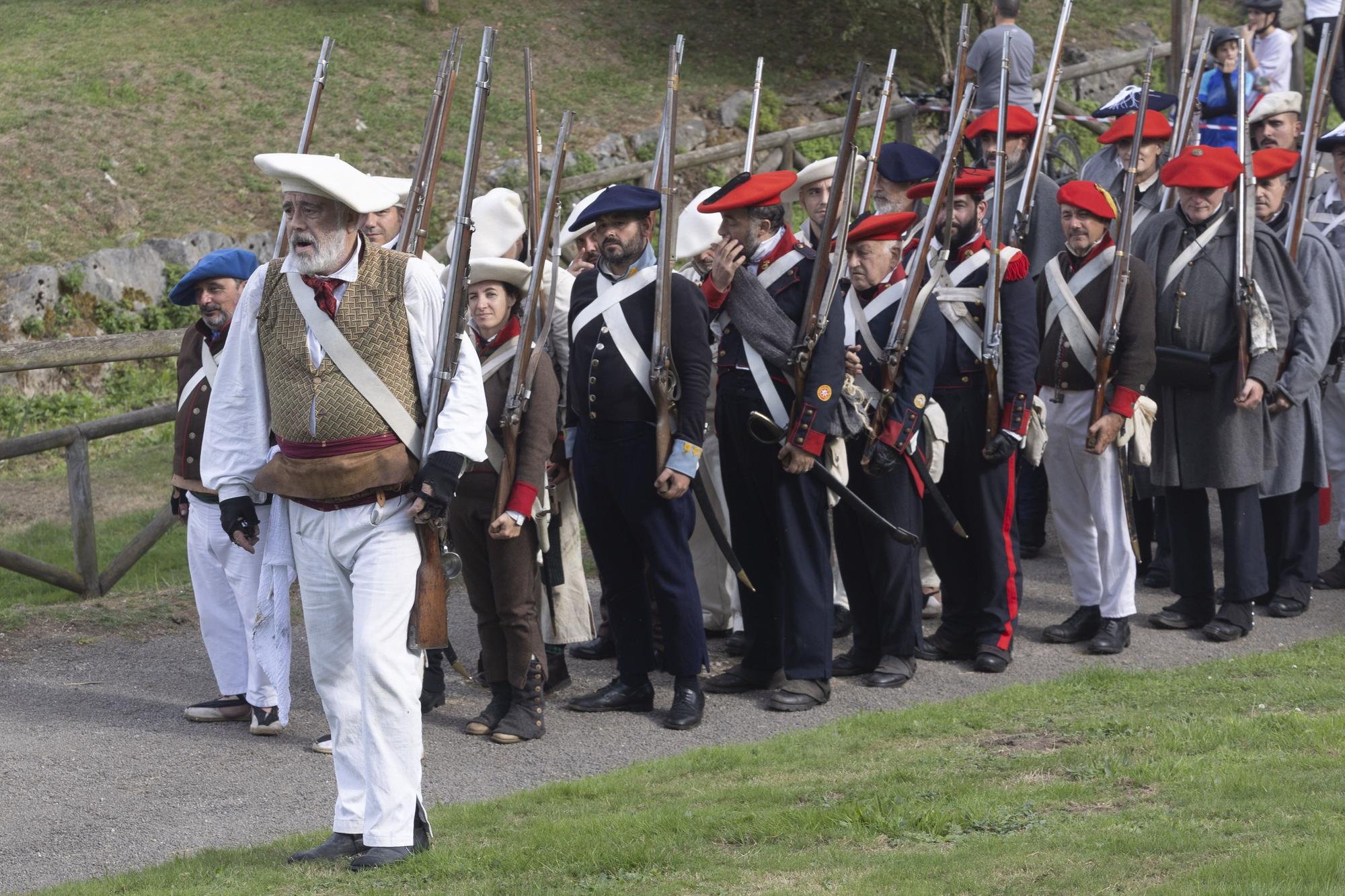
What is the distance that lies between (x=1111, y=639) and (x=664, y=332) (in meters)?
2.70

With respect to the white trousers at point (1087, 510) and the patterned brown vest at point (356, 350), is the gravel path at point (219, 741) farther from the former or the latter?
the patterned brown vest at point (356, 350)

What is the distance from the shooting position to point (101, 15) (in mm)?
20656

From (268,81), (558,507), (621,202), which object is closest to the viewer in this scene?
(621,202)

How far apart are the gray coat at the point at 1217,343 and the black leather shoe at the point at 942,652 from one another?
1285 millimetres

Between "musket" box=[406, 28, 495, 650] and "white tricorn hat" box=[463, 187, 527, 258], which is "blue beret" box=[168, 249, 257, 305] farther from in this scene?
"musket" box=[406, 28, 495, 650]

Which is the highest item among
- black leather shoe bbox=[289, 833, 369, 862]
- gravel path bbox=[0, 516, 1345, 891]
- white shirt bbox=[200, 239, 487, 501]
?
white shirt bbox=[200, 239, 487, 501]

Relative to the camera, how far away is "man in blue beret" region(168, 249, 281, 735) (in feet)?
→ 22.7

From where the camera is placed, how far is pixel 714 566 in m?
8.17

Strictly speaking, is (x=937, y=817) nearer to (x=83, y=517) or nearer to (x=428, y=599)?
(x=428, y=599)

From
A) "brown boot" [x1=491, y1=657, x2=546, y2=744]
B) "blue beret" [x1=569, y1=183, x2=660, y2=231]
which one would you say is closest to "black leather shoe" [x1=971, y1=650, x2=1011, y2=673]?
"brown boot" [x1=491, y1=657, x2=546, y2=744]

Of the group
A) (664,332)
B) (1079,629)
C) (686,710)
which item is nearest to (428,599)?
(664,332)

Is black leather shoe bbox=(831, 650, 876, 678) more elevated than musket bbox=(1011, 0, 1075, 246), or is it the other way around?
musket bbox=(1011, 0, 1075, 246)

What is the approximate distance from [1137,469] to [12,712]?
5769 mm

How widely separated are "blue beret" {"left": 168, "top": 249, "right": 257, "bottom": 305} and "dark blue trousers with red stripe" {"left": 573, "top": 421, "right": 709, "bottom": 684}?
1.55m
